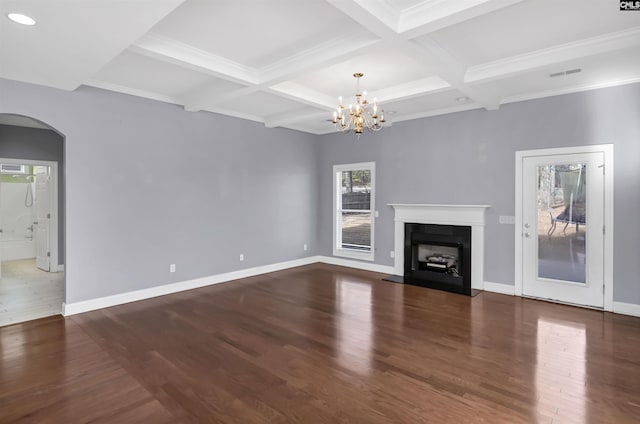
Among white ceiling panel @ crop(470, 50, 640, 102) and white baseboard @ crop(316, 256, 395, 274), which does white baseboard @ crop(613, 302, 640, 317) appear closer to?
white ceiling panel @ crop(470, 50, 640, 102)

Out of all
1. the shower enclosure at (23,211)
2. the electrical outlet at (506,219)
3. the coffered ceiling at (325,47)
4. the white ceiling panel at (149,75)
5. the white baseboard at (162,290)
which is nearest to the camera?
the coffered ceiling at (325,47)

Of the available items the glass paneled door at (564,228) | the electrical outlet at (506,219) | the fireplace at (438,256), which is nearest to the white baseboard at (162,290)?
the fireplace at (438,256)

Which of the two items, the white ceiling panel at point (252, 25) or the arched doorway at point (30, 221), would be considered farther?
the arched doorway at point (30, 221)

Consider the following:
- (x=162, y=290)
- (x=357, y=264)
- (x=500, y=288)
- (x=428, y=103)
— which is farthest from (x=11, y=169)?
(x=500, y=288)

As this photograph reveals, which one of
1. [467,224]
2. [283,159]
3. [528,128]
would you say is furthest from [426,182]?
[283,159]

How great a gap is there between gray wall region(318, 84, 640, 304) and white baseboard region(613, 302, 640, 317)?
0.20 feet

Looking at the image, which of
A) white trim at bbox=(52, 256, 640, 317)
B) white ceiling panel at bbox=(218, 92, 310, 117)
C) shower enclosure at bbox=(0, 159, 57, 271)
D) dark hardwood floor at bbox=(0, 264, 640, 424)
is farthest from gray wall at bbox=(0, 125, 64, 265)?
dark hardwood floor at bbox=(0, 264, 640, 424)

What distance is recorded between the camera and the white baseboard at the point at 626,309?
14.0ft

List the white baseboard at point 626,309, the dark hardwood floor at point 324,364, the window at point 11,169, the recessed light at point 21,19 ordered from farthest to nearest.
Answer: the window at point 11,169
the white baseboard at point 626,309
the recessed light at point 21,19
the dark hardwood floor at point 324,364

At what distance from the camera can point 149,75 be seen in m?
4.29

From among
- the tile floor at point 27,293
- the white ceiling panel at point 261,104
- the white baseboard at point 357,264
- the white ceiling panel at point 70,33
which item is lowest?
the tile floor at point 27,293

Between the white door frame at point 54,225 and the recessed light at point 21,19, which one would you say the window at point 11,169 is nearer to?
the white door frame at point 54,225

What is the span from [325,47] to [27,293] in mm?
5663

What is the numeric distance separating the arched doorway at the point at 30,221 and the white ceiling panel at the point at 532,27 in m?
4.99
